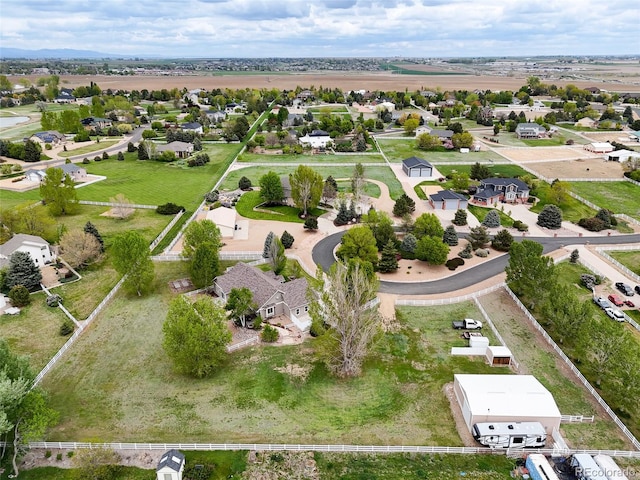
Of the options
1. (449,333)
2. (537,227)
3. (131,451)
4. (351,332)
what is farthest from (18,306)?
(537,227)

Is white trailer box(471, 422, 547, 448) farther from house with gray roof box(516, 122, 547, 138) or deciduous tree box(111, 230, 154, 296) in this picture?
house with gray roof box(516, 122, 547, 138)

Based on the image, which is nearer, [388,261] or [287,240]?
[388,261]

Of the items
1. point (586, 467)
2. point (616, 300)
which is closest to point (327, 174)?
point (616, 300)

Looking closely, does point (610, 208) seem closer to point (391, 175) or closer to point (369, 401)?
point (391, 175)

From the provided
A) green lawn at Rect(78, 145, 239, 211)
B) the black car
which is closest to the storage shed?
the black car

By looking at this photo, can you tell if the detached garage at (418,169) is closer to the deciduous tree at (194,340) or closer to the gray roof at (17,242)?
the deciduous tree at (194,340)

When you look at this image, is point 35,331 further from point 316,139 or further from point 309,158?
point 316,139

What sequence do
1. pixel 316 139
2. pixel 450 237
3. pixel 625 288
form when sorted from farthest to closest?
pixel 316 139
pixel 450 237
pixel 625 288

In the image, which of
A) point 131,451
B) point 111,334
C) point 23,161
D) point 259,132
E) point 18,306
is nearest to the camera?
point 131,451
